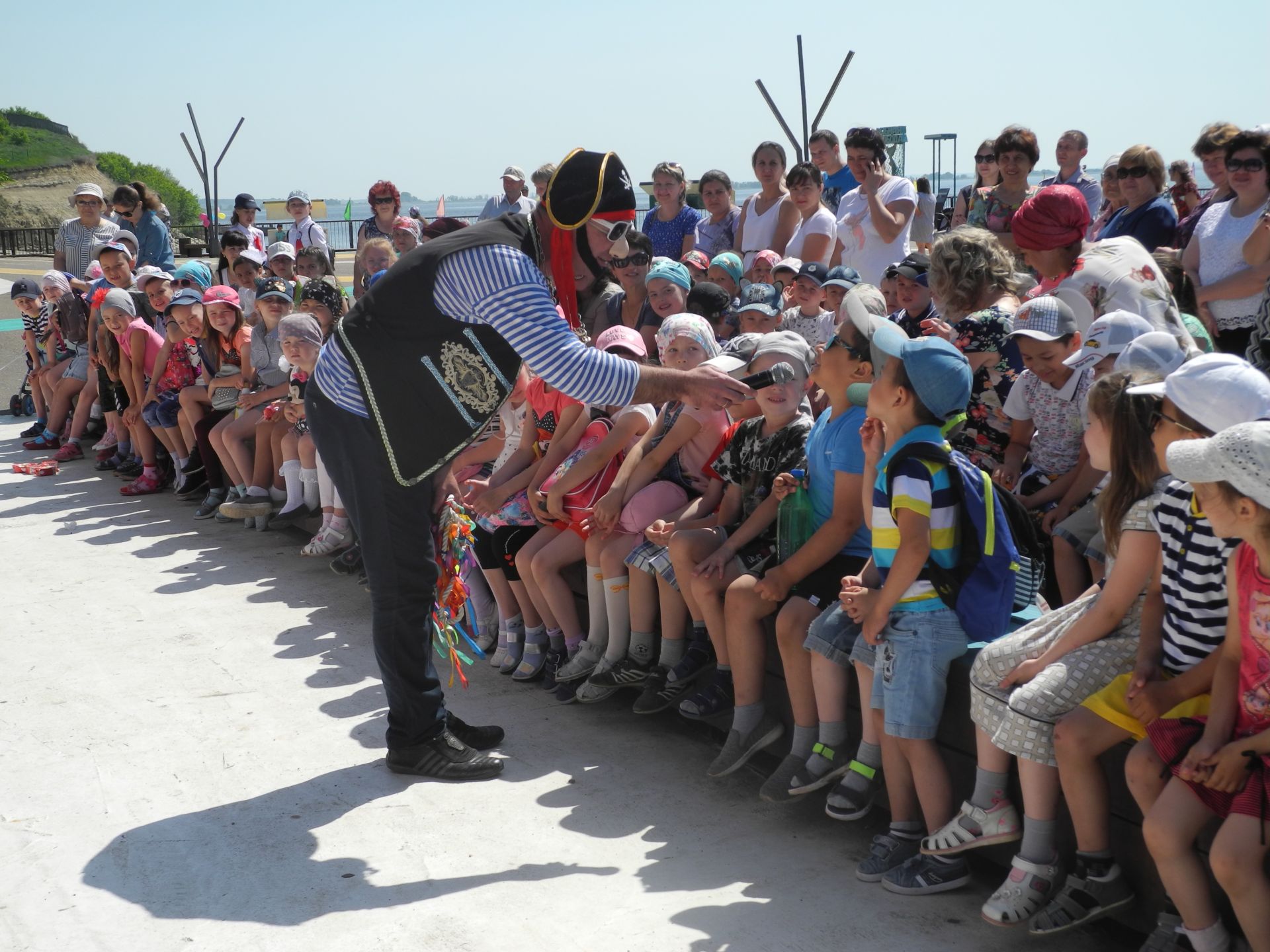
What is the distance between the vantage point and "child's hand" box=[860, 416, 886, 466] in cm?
319

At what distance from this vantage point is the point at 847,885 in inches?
121

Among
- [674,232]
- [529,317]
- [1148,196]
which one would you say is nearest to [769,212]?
[674,232]

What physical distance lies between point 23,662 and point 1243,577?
4.53 meters

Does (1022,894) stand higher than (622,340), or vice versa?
(622,340)

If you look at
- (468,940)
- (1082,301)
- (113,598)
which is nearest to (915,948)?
(468,940)

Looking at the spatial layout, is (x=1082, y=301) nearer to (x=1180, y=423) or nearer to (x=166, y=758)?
(x=1180, y=423)

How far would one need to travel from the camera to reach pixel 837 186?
812 cm

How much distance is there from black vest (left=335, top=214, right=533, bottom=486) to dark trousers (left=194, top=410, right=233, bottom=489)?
4.23 meters

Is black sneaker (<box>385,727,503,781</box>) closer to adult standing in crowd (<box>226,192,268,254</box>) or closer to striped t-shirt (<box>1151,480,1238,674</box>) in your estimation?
striped t-shirt (<box>1151,480,1238,674</box>)

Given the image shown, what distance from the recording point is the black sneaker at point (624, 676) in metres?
4.25

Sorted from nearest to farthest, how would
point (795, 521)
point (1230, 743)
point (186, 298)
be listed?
point (1230, 743), point (795, 521), point (186, 298)

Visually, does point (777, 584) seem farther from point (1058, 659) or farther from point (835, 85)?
point (835, 85)

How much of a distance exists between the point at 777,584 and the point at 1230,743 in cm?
143

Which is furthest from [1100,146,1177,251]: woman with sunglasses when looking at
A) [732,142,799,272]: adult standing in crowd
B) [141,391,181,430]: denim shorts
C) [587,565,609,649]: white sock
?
[141,391,181,430]: denim shorts
